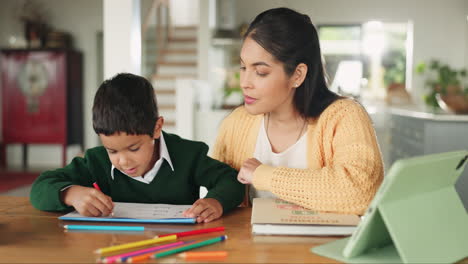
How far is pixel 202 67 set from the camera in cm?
682

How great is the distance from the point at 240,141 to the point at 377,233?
80 cm

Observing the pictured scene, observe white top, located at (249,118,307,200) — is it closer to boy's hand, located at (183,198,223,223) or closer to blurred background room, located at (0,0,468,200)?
boy's hand, located at (183,198,223,223)

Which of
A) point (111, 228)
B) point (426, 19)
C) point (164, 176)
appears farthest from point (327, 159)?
point (426, 19)

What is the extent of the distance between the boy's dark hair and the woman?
10.7 inches

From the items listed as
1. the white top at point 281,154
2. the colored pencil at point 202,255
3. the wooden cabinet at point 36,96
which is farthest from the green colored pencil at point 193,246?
the wooden cabinet at point 36,96

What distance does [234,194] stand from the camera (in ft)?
4.25

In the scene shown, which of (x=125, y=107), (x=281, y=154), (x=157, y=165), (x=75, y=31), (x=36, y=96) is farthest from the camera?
(x=75, y=31)

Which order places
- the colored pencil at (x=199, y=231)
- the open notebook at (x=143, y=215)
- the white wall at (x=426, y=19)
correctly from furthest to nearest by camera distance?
1. the white wall at (x=426, y=19)
2. the open notebook at (x=143, y=215)
3. the colored pencil at (x=199, y=231)

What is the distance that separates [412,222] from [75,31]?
309 inches

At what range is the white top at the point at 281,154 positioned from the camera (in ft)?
5.08

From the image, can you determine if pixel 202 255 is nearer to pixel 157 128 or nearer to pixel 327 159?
pixel 157 128

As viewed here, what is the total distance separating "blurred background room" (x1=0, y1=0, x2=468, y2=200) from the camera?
15.0ft

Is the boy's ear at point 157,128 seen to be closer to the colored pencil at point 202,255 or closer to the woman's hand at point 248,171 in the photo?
the woman's hand at point 248,171

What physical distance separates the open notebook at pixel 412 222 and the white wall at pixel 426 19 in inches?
330
